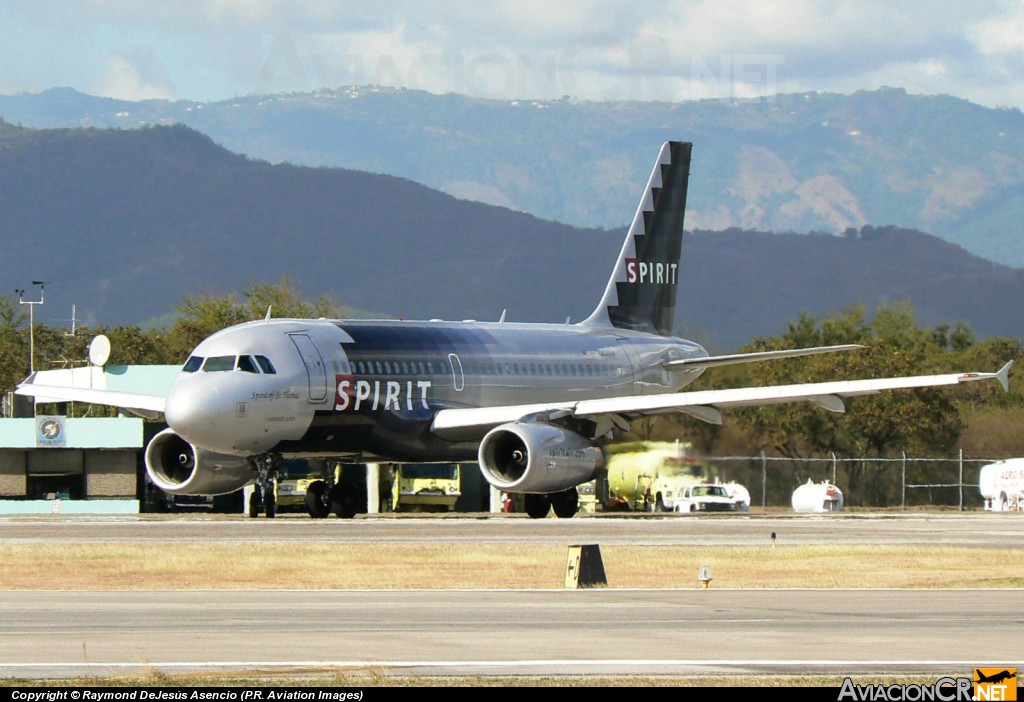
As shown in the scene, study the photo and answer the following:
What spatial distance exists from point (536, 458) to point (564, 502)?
4797 millimetres

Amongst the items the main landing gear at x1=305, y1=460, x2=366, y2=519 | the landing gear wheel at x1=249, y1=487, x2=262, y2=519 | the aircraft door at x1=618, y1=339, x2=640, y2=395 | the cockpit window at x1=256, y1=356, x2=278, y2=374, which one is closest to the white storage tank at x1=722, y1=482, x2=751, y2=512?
the aircraft door at x1=618, y1=339, x2=640, y2=395

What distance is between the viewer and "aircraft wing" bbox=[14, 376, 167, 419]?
46312 mm

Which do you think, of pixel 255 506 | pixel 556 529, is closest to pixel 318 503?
pixel 255 506

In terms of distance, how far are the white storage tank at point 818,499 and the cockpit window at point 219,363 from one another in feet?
77.1

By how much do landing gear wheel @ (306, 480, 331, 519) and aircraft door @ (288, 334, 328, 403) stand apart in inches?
176

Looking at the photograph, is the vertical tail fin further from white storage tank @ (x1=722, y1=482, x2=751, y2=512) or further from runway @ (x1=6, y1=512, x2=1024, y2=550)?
runway @ (x1=6, y1=512, x2=1024, y2=550)

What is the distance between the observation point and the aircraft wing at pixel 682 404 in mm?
42281

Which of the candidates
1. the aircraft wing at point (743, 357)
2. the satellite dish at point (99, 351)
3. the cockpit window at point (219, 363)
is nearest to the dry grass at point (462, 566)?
the cockpit window at point (219, 363)

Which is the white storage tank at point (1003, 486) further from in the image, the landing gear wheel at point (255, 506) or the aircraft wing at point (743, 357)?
the landing gear wheel at point (255, 506)

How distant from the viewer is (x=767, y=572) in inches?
1152

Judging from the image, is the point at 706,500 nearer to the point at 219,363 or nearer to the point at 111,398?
the point at 111,398

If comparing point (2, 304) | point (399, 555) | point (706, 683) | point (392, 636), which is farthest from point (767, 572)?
point (2, 304)

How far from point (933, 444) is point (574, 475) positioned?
1306 inches

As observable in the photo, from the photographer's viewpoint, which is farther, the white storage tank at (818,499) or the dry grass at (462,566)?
the white storage tank at (818,499)
